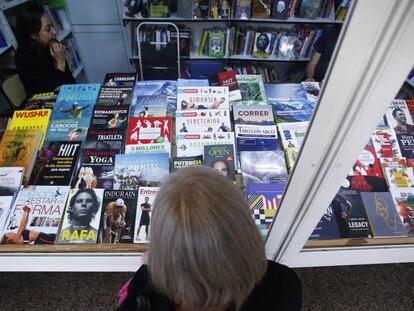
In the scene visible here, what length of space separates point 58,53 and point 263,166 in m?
1.83

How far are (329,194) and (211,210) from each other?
0.39 m

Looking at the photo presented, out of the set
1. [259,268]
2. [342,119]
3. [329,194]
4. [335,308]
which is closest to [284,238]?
[329,194]

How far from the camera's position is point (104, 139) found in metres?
1.22

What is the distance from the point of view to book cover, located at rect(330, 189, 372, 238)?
1040mm

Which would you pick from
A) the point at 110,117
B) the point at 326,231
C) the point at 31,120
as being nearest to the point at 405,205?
the point at 326,231

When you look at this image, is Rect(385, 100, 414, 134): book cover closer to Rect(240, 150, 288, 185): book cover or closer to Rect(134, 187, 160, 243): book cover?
Rect(240, 150, 288, 185): book cover

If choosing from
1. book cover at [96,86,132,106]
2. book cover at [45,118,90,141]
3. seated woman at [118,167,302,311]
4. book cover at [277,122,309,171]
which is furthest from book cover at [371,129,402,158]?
book cover at [45,118,90,141]

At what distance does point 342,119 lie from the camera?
0.52 meters

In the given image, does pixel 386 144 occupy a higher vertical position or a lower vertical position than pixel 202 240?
lower

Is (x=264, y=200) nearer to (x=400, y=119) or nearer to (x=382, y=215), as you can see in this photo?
(x=382, y=215)

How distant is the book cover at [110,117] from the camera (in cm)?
127

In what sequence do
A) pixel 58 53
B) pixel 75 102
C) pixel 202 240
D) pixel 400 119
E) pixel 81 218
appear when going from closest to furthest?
pixel 202 240, pixel 81 218, pixel 400 119, pixel 75 102, pixel 58 53

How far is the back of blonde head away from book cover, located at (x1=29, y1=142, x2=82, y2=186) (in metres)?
0.75

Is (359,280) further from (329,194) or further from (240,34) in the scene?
(240,34)
